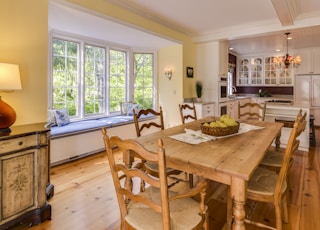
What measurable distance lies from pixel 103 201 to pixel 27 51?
1.78m

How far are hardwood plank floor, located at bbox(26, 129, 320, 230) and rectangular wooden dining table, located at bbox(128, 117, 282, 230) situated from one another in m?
0.74

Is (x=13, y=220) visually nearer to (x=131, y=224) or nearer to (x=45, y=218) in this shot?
(x=45, y=218)

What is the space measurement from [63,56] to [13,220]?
10.1 ft

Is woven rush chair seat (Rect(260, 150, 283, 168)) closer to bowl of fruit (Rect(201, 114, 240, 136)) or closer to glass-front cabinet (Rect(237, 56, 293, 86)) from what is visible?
bowl of fruit (Rect(201, 114, 240, 136))

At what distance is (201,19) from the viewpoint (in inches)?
167

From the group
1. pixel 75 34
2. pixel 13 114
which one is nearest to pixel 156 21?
pixel 75 34

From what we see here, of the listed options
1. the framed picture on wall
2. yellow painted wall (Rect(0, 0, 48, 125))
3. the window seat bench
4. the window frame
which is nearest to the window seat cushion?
the window seat bench

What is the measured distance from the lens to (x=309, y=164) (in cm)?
351

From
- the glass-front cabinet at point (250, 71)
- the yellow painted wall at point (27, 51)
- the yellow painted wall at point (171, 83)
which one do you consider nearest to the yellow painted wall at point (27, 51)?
the yellow painted wall at point (27, 51)

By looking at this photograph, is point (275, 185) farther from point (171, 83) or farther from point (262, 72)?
point (262, 72)

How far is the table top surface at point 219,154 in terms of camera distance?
4.44 feet

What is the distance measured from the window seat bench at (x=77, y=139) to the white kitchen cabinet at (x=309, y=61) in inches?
234

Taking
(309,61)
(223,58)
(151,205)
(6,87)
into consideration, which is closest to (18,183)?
(6,87)

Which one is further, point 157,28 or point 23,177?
point 157,28
